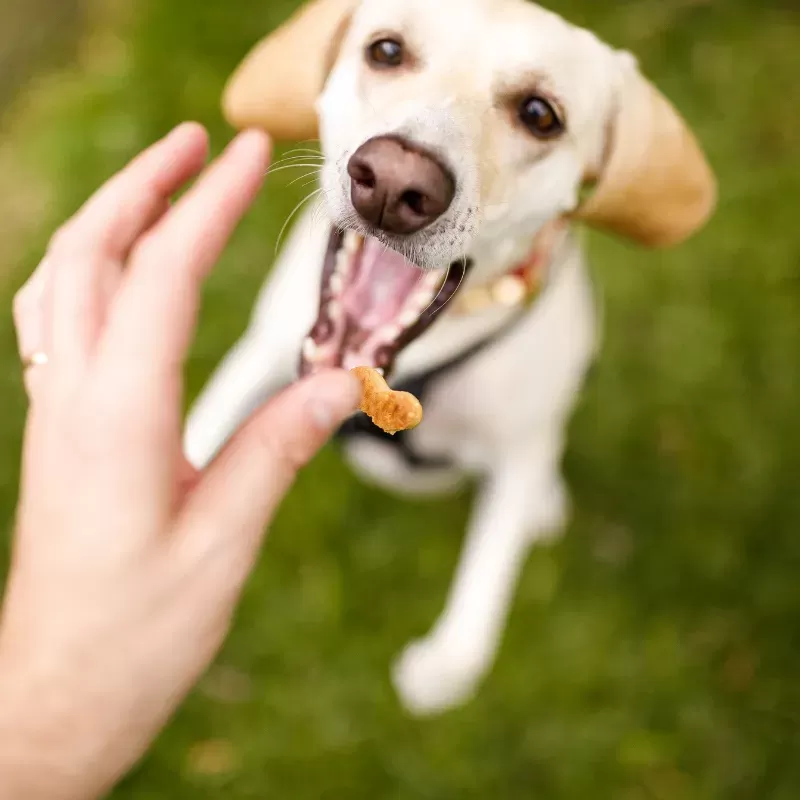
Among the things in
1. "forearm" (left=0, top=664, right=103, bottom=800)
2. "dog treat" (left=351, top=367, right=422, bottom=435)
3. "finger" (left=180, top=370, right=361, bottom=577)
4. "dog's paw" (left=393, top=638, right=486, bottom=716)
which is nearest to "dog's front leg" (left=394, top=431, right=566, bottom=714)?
"dog's paw" (left=393, top=638, right=486, bottom=716)

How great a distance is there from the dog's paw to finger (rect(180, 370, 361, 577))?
1.04 metres

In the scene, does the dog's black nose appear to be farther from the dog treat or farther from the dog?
the dog treat

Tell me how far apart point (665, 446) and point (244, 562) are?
1656mm

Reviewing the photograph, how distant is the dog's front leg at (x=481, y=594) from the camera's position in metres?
1.64

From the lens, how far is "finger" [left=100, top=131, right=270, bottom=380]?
74 centimetres

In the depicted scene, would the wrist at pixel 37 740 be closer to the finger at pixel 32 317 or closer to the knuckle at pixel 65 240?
the finger at pixel 32 317

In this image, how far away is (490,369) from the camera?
1.41 m

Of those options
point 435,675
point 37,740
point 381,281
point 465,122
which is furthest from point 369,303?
point 435,675

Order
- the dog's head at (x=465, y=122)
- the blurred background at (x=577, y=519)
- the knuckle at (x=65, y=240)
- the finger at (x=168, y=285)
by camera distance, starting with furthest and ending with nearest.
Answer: the blurred background at (x=577, y=519), the dog's head at (x=465, y=122), the knuckle at (x=65, y=240), the finger at (x=168, y=285)

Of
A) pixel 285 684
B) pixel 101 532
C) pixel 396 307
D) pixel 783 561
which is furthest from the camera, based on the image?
pixel 783 561

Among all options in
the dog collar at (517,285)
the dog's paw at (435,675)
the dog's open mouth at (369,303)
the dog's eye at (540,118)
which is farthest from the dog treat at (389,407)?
the dog's paw at (435,675)

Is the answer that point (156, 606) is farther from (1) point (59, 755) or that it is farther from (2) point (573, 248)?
(2) point (573, 248)

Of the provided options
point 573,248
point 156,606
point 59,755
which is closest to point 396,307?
point 573,248

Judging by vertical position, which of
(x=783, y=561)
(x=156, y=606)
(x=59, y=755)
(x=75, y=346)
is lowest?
(x=59, y=755)
